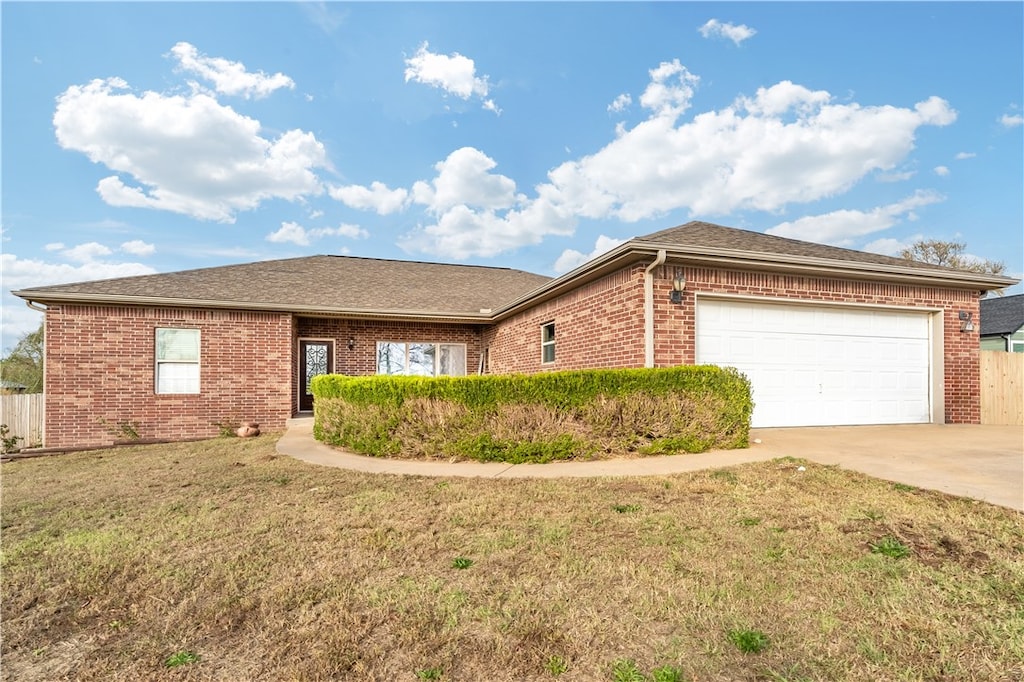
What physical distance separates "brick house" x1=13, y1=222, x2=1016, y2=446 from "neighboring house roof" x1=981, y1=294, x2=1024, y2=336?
20.2 meters

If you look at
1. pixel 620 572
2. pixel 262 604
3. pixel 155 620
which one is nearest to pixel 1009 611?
pixel 620 572

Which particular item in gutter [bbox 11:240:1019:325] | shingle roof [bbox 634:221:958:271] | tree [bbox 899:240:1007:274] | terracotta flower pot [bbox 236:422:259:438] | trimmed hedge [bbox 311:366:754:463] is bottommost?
terracotta flower pot [bbox 236:422:259:438]

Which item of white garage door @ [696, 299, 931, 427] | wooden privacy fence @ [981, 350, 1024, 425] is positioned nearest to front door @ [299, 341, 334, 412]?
white garage door @ [696, 299, 931, 427]

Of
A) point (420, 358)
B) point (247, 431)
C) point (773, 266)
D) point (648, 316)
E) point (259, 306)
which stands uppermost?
point (773, 266)

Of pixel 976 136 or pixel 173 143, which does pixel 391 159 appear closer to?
pixel 173 143

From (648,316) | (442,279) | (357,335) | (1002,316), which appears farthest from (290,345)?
(1002,316)

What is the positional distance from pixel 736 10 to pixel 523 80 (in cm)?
710

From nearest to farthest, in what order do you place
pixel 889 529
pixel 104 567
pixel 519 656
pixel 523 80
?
pixel 519 656 < pixel 104 567 < pixel 889 529 < pixel 523 80

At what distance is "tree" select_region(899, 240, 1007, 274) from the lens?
32781 mm

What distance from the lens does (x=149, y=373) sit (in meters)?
11.7

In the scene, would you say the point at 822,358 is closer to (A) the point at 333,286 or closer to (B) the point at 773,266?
(B) the point at 773,266

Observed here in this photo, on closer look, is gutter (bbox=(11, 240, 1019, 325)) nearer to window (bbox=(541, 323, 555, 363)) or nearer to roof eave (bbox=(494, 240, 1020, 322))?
roof eave (bbox=(494, 240, 1020, 322))

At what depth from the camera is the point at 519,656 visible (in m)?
2.20

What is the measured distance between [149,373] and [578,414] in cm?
1092
